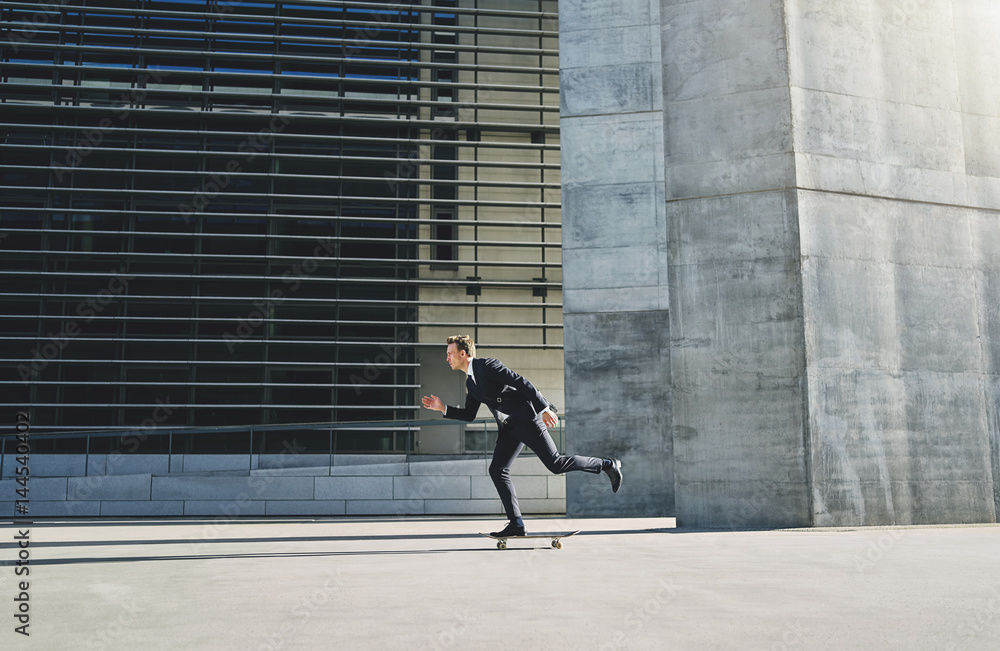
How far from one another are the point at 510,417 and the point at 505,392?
0.70 ft

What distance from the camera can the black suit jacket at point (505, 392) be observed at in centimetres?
670

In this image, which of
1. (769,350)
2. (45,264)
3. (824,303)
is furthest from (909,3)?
(45,264)

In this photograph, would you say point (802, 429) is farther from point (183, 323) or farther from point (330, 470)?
point (183, 323)

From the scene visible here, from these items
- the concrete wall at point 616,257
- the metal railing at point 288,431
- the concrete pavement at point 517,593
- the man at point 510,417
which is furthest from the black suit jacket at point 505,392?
the metal railing at point 288,431

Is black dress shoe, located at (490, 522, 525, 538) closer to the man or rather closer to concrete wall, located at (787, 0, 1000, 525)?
the man

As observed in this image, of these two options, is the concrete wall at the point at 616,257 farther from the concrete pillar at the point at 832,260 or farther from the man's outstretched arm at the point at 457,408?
the man's outstretched arm at the point at 457,408

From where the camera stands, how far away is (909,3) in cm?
956

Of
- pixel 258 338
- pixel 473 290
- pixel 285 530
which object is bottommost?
pixel 285 530

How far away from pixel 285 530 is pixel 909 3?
29.2 feet

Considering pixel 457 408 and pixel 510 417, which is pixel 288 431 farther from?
pixel 510 417

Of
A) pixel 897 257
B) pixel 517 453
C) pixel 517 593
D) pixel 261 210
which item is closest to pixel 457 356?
pixel 517 453

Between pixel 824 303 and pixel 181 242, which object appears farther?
pixel 181 242

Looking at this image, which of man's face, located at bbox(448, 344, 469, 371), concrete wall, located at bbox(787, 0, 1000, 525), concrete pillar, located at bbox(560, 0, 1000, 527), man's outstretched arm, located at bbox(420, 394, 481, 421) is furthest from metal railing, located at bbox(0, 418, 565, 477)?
man's face, located at bbox(448, 344, 469, 371)

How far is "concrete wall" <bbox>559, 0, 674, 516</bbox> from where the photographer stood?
10.4 m
